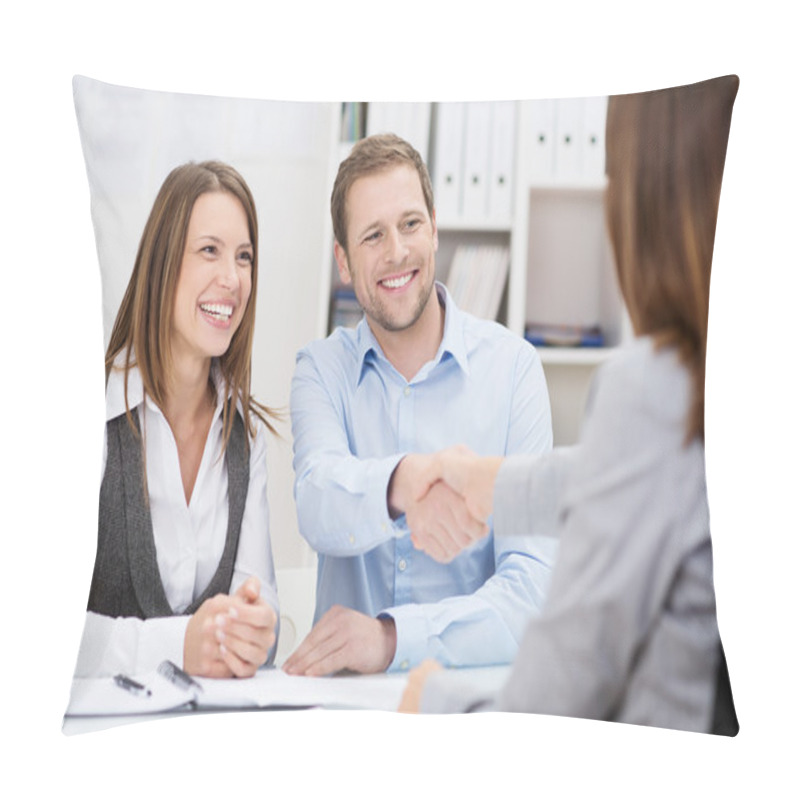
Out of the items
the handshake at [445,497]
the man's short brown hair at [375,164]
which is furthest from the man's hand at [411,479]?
the man's short brown hair at [375,164]

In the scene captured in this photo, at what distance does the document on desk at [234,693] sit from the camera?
1719 millimetres

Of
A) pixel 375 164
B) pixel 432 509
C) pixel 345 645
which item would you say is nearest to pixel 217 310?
pixel 375 164

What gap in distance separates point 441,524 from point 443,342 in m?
0.30

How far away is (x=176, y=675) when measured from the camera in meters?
1.73

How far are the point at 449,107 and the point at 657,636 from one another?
2.99ft

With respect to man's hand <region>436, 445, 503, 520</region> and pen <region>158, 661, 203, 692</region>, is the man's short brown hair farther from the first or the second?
pen <region>158, 661, 203, 692</region>

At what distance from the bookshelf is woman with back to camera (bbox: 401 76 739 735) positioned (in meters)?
0.04

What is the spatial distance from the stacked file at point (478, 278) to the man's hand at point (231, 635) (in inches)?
22.6

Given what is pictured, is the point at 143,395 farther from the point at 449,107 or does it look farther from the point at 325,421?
the point at 449,107

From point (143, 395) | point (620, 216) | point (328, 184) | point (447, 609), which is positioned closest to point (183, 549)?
point (143, 395)

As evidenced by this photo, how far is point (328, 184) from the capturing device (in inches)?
70.7

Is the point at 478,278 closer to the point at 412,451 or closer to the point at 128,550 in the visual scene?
the point at 412,451

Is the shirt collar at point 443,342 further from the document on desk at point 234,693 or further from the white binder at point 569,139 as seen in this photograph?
the document on desk at point 234,693

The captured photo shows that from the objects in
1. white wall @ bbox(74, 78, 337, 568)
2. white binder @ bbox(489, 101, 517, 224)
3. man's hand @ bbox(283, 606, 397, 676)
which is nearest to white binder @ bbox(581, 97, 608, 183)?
white binder @ bbox(489, 101, 517, 224)
